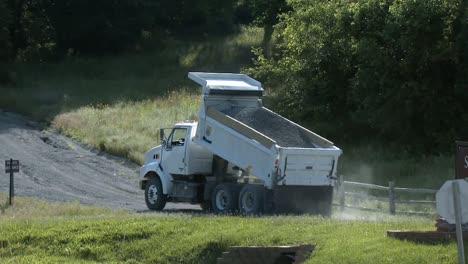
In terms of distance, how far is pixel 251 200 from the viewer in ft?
84.4

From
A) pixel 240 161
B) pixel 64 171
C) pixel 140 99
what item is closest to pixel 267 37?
pixel 140 99

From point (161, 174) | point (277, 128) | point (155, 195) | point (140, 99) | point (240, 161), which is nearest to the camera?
point (240, 161)

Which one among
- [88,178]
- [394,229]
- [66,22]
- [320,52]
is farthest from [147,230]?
[66,22]

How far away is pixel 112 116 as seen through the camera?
48.4 m

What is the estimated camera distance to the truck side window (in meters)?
28.3

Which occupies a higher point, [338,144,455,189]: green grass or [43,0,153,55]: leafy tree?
[43,0,153,55]: leafy tree

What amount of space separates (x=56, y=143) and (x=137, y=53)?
1161 inches

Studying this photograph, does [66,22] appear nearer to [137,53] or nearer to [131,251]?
[137,53]

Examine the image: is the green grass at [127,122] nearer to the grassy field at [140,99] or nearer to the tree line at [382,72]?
the grassy field at [140,99]

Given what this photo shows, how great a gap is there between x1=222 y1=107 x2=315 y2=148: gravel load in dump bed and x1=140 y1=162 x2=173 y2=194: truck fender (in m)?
2.95

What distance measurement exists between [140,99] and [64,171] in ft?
50.2

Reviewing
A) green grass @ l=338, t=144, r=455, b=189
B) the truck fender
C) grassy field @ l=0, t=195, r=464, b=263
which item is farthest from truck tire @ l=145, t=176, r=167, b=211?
green grass @ l=338, t=144, r=455, b=189

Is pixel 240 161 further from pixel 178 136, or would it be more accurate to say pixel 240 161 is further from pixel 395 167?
pixel 395 167

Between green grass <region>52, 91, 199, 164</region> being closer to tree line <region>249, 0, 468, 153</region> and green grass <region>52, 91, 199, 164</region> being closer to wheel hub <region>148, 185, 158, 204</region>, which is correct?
tree line <region>249, 0, 468, 153</region>
